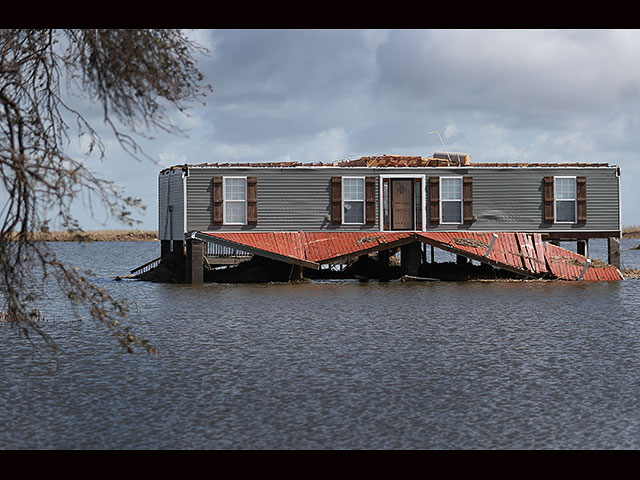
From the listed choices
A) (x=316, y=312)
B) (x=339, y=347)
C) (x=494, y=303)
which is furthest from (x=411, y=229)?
(x=339, y=347)

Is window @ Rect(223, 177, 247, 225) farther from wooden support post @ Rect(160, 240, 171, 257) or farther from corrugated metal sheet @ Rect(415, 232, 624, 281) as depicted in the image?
wooden support post @ Rect(160, 240, 171, 257)

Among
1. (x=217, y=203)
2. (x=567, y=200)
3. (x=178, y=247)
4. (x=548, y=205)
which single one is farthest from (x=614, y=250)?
(x=178, y=247)

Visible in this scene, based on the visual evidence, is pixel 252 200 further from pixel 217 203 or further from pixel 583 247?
pixel 583 247

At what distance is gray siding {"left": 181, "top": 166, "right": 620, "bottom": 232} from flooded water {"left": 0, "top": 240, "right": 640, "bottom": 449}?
8.35m

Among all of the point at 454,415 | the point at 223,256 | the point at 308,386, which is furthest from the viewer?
the point at 223,256

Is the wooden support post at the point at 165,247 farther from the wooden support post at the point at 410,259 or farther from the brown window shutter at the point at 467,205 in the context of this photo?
the brown window shutter at the point at 467,205

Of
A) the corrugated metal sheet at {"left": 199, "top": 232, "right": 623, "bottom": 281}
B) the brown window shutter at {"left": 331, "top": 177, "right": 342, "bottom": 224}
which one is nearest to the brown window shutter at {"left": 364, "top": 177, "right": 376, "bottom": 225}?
the corrugated metal sheet at {"left": 199, "top": 232, "right": 623, "bottom": 281}

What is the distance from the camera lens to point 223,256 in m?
40.7

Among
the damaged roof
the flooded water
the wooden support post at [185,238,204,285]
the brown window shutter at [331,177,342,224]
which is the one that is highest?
the damaged roof

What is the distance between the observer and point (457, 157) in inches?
1448

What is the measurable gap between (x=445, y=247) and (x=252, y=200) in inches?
298

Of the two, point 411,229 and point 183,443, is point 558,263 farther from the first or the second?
point 183,443

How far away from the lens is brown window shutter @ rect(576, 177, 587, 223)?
36.3 m
